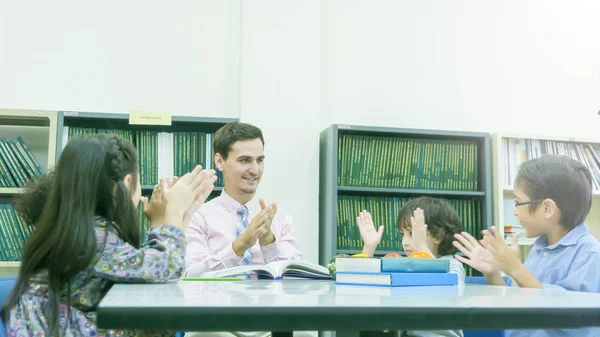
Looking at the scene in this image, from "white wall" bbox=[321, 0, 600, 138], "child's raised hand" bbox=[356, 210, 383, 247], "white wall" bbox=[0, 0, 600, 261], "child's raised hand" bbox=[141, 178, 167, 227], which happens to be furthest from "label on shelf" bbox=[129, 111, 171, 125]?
"child's raised hand" bbox=[141, 178, 167, 227]

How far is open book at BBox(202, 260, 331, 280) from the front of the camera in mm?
1768

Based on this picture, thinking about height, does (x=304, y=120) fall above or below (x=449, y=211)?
above

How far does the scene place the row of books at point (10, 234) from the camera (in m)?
2.84

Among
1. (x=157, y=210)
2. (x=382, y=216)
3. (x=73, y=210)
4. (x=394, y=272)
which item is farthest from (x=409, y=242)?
(x=73, y=210)

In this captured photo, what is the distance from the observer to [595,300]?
1140mm

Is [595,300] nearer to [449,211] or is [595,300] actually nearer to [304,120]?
[449,211]

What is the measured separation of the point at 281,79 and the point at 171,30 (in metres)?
0.68

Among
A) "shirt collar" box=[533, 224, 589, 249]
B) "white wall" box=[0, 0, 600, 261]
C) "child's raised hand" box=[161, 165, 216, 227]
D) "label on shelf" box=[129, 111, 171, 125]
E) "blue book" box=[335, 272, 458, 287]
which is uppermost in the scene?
"white wall" box=[0, 0, 600, 261]

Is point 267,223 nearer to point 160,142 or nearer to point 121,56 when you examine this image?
point 160,142

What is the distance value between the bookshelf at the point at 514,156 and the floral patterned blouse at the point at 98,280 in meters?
2.30

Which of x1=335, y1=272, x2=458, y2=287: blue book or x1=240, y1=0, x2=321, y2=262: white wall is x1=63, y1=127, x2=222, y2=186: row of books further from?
x1=335, y1=272, x2=458, y2=287: blue book

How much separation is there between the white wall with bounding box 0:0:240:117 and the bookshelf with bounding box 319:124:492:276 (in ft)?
2.22

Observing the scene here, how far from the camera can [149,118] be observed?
296cm

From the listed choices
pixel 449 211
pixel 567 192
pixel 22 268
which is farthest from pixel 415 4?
pixel 22 268
